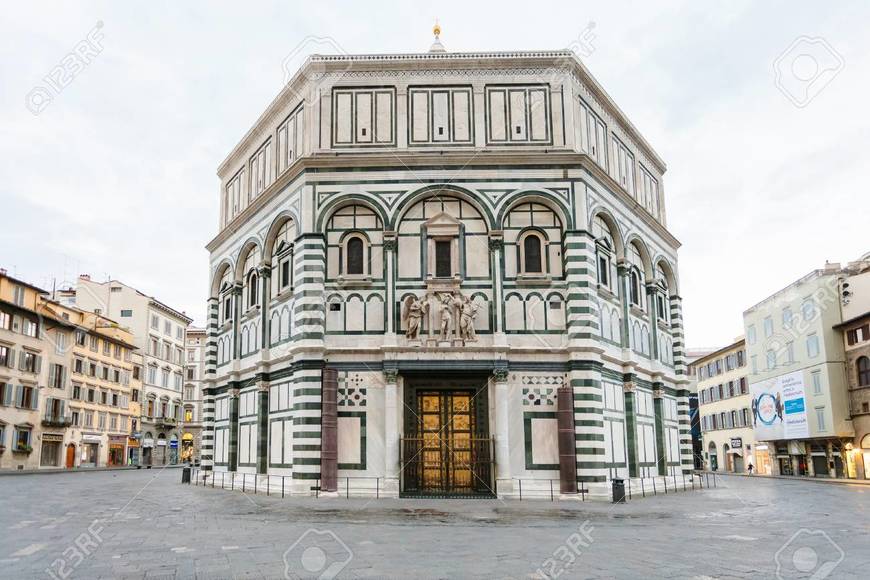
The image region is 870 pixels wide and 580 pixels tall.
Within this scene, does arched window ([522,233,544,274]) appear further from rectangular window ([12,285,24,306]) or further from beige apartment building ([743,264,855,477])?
rectangular window ([12,285,24,306])

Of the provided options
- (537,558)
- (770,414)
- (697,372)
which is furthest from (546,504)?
(697,372)

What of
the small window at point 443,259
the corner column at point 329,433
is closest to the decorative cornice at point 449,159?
the small window at point 443,259

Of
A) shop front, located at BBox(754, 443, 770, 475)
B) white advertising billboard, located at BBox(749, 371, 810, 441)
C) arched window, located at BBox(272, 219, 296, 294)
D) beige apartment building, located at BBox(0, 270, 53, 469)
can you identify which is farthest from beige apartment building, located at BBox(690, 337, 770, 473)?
A: beige apartment building, located at BBox(0, 270, 53, 469)

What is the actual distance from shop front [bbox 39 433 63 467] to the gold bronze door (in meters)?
42.8

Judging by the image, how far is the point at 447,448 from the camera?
26.2 meters

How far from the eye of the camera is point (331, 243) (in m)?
27.7

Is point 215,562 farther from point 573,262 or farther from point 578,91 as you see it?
point 578,91

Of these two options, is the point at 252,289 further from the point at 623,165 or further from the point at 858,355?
the point at 858,355

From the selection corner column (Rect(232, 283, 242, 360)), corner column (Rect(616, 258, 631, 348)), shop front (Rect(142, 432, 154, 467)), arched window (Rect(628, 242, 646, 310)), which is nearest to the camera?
corner column (Rect(616, 258, 631, 348))

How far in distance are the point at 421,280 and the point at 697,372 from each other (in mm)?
58046

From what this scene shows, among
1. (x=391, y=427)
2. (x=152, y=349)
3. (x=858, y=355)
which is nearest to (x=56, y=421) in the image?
(x=152, y=349)

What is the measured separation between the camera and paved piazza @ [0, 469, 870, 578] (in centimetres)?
1138

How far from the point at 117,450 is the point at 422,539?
2499 inches

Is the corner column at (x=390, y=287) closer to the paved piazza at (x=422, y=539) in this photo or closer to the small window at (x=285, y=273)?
the small window at (x=285, y=273)
